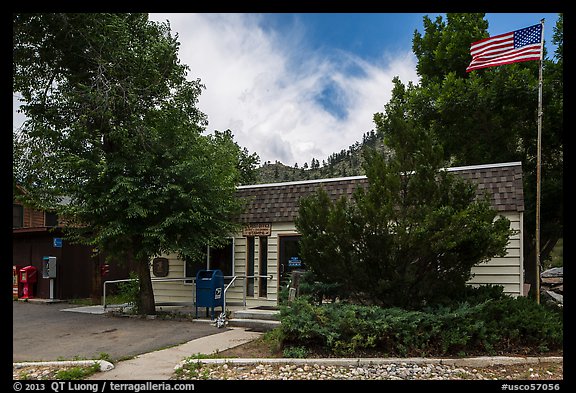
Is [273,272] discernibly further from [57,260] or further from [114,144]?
[57,260]

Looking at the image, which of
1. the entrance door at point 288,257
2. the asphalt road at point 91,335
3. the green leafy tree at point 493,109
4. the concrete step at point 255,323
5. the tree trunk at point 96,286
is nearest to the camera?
the asphalt road at point 91,335

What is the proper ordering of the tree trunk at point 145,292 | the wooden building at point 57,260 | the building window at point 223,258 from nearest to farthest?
1. the tree trunk at point 145,292
2. the building window at point 223,258
3. the wooden building at point 57,260

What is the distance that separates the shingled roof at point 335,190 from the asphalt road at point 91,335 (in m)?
3.41

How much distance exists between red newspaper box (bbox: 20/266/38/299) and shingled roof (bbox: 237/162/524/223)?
856 centimetres

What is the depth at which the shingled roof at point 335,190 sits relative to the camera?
31.9 feet

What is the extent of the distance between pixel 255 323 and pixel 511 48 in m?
7.89

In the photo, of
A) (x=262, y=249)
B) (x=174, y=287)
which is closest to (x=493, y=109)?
(x=262, y=249)

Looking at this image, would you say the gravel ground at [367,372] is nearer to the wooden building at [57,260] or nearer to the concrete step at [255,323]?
the concrete step at [255,323]

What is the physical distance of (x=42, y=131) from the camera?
1055 centimetres

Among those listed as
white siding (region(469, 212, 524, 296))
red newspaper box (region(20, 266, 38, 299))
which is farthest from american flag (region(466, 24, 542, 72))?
red newspaper box (region(20, 266, 38, 299))

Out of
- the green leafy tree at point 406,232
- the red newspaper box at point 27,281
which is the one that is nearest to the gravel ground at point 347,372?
the green leafy tree at point 406,232

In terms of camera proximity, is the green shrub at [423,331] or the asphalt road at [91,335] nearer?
the green shrub at [423,331]
